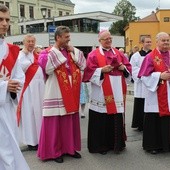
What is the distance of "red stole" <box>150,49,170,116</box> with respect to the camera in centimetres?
581

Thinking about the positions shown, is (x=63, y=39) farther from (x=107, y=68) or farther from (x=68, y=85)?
(x=107, y=68)

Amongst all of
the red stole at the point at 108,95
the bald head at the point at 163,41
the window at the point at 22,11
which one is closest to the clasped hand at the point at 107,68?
the red stole at the point at 108,95

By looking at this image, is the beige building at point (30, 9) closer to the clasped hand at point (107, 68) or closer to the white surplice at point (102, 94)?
the white surplice at point (102, 94)

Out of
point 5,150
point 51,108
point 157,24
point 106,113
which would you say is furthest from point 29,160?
point 157,24

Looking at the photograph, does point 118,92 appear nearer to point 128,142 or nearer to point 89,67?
point 89,67

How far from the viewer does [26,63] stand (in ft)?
20.7

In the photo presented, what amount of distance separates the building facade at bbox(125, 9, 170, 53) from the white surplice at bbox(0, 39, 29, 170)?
49397 mm

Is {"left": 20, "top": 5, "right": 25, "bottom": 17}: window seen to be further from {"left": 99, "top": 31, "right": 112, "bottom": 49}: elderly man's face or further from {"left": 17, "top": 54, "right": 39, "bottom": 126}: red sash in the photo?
{"left": 99, "top": 31, "right": 112, "bottom": 49}: elderly man's face

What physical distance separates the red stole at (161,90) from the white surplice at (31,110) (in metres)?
2.02

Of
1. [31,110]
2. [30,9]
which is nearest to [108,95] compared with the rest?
[31,110]

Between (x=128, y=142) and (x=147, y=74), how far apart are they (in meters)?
1.48

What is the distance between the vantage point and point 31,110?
640 cm

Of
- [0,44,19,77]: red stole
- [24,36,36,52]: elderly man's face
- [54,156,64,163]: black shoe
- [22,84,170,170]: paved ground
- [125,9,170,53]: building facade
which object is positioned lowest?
[22,84,170,170]: paved ground

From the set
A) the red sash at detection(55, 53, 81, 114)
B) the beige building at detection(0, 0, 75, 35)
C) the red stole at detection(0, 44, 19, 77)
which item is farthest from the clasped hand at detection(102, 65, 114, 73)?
the beige building at detection(0, 0, 75, 35)
